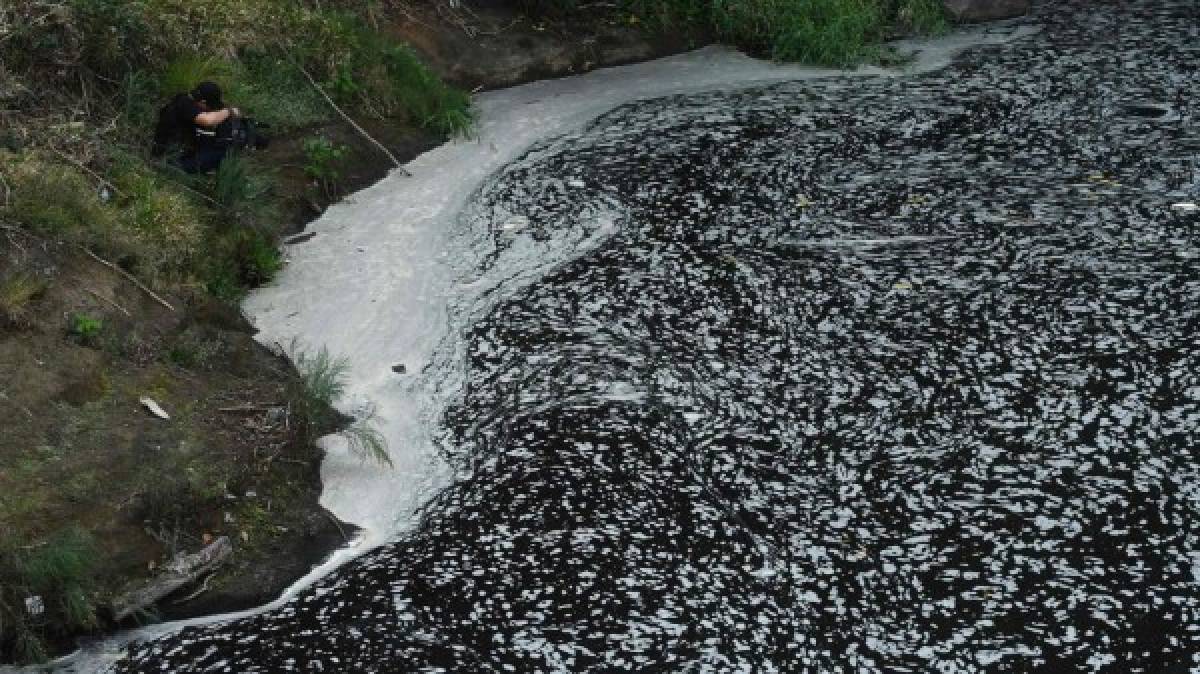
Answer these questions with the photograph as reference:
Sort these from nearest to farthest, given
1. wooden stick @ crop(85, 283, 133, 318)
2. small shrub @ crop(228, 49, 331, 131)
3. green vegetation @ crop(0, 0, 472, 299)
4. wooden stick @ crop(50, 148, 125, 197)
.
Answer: wooden stick @ crop(85, 283, 133, 318) < green vegetation @ crop(0, 0, 472, 299) < wooden stick @ crop(50, 148, 125, 197) < small shrub @ crop(228, 49, 331, 131)

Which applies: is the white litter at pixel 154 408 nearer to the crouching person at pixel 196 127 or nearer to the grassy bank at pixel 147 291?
the grassy bank at pixel 147 291

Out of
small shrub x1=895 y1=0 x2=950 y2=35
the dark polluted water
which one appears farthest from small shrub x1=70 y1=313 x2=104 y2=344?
small shrub x1=895 y1=0 x2=950 y2=35

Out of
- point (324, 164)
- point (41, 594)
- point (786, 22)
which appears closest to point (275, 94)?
point (324, 164)

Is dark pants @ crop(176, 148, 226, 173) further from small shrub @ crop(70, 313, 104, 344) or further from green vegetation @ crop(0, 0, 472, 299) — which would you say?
small shrub @ crop(70, 313, 104, 344)

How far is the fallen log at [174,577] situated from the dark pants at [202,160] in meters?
3.97

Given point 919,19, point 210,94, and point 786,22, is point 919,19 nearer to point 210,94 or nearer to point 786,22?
point 786,22

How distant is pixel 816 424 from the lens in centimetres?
864

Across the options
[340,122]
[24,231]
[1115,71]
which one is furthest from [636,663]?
[1115,71]

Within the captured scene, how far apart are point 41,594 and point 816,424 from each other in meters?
4.31

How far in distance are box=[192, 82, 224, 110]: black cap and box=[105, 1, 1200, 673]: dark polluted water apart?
86.7 inches

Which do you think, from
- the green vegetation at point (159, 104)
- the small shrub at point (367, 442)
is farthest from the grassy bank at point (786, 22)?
the small shrub at point (367, 442)

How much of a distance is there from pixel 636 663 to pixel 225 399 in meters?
3.26

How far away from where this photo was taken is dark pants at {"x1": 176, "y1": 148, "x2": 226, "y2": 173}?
10.8 metres

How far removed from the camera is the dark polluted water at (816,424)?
6996mm
